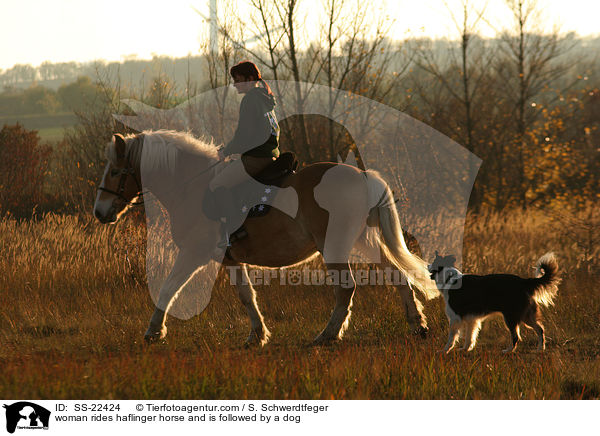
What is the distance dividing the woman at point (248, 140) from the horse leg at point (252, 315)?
0.57 meters

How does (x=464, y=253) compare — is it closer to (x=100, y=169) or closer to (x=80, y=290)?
(x=80, y=290)

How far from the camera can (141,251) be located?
8.91 meters

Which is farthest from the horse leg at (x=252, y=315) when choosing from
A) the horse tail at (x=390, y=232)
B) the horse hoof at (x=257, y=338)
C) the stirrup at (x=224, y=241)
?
the horse tail at (x=390, y=232)

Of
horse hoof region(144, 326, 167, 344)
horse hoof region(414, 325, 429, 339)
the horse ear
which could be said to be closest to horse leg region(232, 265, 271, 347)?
horse hoof region(144, 326, 167, 344)

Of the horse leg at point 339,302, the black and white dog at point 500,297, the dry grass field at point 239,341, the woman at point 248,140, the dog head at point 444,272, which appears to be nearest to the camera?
the dry grass field at point 239,341

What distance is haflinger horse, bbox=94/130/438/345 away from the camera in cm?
624

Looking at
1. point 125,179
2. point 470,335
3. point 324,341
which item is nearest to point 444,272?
point 470,335

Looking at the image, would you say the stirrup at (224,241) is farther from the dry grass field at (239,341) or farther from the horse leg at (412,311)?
the horse leg at (412,311)

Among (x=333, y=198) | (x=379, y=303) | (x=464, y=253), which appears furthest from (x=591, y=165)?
(x=333, y=198)

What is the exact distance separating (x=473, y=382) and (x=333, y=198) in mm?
2454

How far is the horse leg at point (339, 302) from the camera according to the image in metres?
6.26

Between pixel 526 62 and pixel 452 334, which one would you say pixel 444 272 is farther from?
pixel 526 62

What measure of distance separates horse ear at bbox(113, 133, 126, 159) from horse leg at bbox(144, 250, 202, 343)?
Result: 130 centimetres

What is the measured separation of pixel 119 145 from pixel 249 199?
5.10ft
